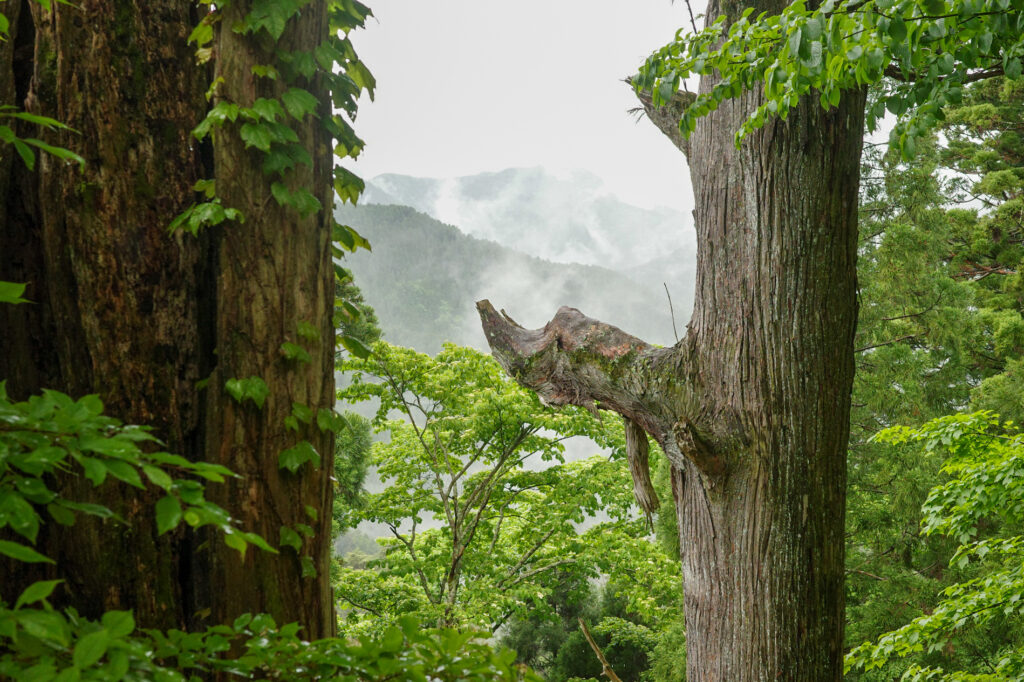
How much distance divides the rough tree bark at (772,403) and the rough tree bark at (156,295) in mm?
1506

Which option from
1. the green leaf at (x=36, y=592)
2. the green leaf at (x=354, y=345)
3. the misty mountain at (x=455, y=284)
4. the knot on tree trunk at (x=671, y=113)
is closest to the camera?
the green leaf at (x=36, y=592)

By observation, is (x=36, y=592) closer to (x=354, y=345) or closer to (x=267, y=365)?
(x=267, y=365)

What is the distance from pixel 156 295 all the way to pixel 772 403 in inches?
84.3

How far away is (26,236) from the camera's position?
2.00 m

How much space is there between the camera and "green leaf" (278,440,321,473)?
2.06 meters

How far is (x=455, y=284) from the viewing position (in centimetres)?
5681

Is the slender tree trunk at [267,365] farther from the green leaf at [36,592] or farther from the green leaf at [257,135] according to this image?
the green leaf at [36,592]

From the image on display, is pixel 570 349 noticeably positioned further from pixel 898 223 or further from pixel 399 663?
pixel 898 223

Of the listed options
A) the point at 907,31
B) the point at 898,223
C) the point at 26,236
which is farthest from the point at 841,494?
the point at 898,223

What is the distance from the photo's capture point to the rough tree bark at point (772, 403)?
8.79ft

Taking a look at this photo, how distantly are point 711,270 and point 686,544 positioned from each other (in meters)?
1.14

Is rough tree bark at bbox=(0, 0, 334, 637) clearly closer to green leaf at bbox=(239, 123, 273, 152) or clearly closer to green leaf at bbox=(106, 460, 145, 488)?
green leaf at bbox=(239, 123, 273, 152)

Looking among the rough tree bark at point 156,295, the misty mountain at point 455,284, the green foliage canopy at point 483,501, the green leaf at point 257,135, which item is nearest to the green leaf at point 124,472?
the rough tree bark at point 156,295

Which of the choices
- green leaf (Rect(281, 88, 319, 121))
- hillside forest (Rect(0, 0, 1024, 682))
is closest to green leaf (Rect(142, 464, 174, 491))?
hillside forest (Rect(0, 0, 1024, 682))
